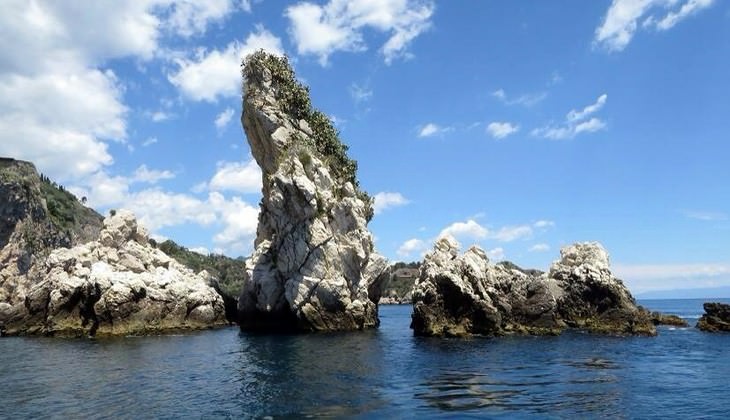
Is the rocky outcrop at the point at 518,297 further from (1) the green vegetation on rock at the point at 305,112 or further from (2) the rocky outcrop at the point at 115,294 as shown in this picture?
(2) the rocky outcrop at the point at 115,294

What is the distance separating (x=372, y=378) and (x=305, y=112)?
47779 mm

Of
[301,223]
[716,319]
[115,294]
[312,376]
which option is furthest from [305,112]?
[716,319]

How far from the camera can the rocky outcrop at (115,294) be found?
6109cm

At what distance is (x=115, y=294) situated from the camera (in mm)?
60562

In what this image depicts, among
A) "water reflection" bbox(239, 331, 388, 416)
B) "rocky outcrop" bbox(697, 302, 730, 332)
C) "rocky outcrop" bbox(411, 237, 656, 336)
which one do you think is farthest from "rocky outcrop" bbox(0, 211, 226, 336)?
"rocky outcrop" bbox(697, 302, 730, 332)

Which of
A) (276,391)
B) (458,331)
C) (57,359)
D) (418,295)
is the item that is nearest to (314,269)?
(418,295)

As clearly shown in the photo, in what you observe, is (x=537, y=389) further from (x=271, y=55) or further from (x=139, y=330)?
(x=271, y=55)

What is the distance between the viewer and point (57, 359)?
4188 centimetres

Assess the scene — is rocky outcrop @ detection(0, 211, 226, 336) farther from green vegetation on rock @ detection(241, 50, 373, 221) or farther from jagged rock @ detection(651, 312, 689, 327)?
jagged rock @ detection(651, 312, 689, 327)

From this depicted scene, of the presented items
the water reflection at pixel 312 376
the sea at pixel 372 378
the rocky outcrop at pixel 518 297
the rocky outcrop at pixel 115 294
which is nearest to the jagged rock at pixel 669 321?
the rocky outcrop at pixel 518 297

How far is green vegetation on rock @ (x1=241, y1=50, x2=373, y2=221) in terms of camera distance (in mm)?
71625

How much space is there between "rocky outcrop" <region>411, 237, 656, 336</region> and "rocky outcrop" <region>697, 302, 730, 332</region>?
8.21 metres

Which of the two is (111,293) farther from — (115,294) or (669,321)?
(669,321)

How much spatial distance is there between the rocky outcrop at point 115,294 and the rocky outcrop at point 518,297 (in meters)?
28.5
